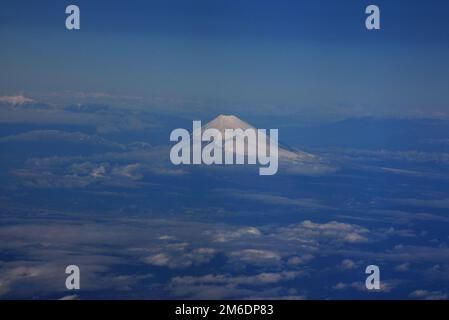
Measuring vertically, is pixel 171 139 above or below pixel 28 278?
above

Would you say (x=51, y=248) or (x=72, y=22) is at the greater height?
(x=72, y=22)
